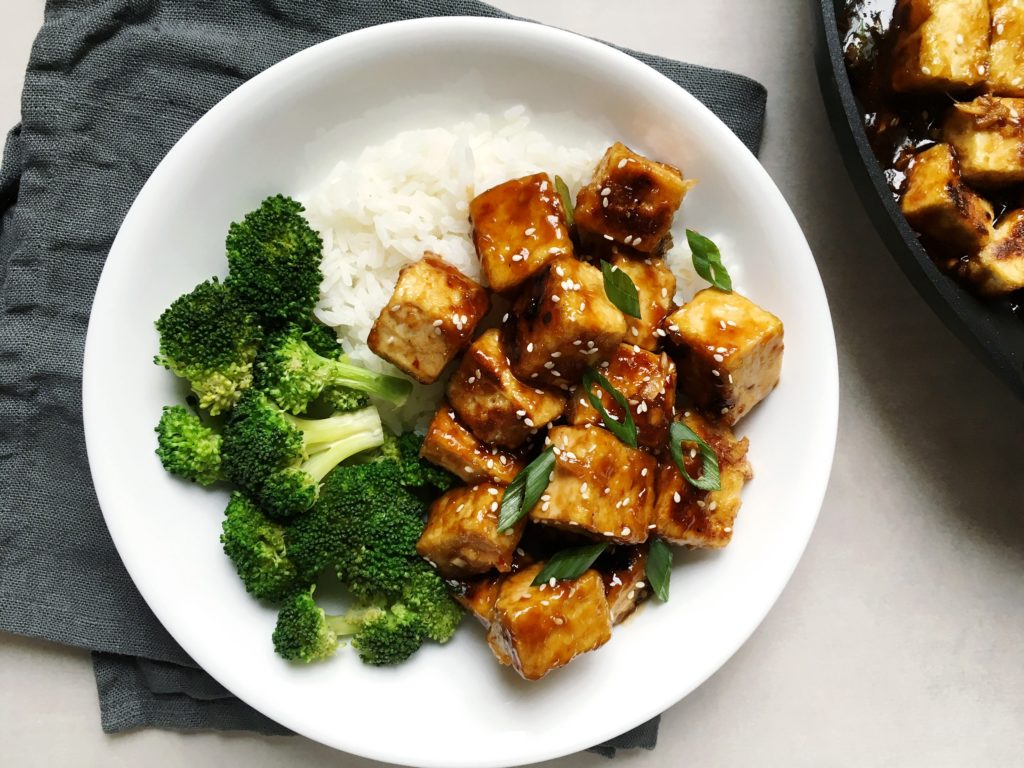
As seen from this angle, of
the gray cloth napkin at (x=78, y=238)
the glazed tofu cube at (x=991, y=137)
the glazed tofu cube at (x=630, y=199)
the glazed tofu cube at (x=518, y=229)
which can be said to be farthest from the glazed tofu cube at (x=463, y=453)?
the glazed tofu cube at (x=991, y=137)

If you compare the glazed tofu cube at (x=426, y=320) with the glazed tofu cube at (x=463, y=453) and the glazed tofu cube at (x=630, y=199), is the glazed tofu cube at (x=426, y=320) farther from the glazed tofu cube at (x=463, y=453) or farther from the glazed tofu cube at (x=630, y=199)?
the glazed tofu cube at (x=630, y=199)

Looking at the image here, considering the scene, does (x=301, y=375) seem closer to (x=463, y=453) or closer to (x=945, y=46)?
(x=463, y=453)

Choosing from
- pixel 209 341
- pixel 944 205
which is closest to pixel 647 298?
pixel 944 205

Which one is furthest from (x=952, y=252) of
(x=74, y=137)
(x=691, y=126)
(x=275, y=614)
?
(x=74, y=137)

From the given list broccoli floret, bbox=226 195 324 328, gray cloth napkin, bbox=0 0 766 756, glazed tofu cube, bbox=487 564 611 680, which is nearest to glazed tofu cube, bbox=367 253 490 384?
broccoli floret, bbox=226 195 324 328

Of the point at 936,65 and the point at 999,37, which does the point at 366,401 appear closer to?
the point at 936,65

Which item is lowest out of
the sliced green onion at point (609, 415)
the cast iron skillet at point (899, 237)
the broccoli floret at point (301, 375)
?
the broccoli floret at point (301, 375)
